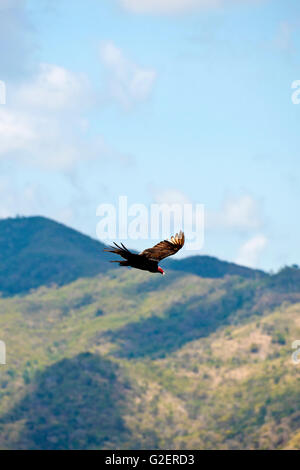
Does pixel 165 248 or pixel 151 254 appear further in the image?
pixel 165 248

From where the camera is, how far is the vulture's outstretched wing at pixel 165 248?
1841 inches

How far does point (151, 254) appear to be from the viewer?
4678 centimetres

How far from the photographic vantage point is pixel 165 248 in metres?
47.4

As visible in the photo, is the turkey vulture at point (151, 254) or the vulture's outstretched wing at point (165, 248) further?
the vulture's outstretched wing at point (165, 248)

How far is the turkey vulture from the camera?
45812 mm

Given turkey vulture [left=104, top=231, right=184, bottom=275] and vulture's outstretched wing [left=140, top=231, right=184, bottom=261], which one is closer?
turkey vulture [left=104, top=231, right=184, bottom=275]

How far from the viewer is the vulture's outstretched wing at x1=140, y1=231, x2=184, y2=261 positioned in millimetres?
46750

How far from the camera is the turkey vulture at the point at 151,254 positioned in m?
45.8

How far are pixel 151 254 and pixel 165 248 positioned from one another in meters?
0.99
